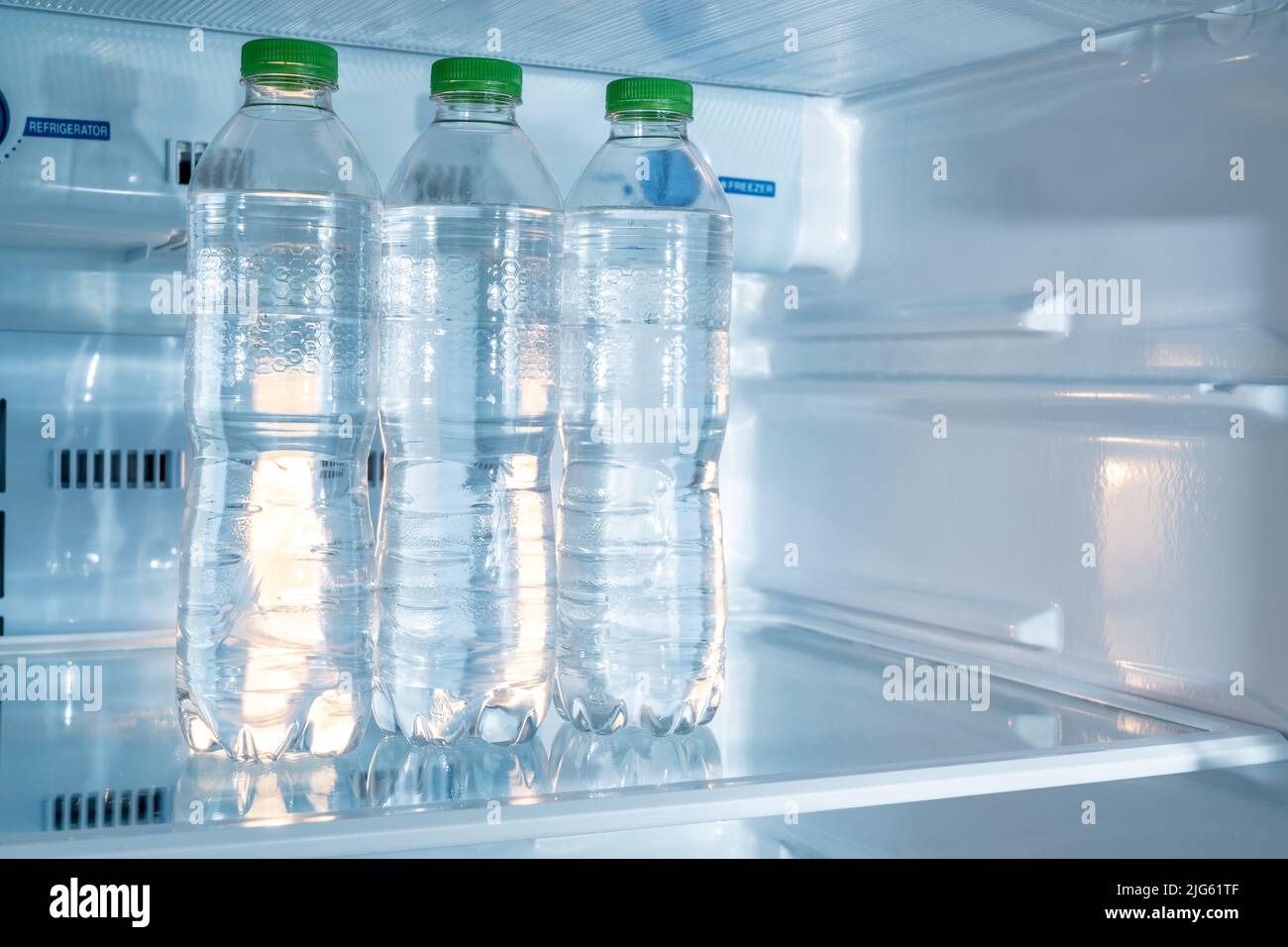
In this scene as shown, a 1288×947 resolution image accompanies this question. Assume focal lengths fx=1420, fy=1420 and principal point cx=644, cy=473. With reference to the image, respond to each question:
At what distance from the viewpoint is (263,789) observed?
2.83 feet

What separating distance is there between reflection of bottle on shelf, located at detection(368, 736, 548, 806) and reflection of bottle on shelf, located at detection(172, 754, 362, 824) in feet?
0.06

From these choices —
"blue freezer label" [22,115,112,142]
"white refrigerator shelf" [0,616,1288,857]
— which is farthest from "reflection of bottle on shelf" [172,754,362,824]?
"blue freezer label" [22,115,112,142]

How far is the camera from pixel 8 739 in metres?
0.99

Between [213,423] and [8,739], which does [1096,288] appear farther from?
[8,739]

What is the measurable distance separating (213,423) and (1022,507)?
734 millimetres

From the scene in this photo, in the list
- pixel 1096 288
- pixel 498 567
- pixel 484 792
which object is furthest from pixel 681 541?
pixel 1096 288

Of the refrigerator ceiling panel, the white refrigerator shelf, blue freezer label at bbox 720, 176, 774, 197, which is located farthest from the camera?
blue freezer label at bbox 720, 176, 774, 197

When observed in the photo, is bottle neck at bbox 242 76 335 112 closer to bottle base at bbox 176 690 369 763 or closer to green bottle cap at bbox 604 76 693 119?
green bottle cap at bbox 604 76 693 119

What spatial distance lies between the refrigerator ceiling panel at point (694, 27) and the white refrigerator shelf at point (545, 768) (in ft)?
1.82

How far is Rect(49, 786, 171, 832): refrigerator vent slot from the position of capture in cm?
79

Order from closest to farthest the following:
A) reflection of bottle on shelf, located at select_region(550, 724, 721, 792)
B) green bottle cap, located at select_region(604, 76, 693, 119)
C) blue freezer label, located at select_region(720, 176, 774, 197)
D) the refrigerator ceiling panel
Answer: reflection of bottle on shelf, located at select_region(550, 724, 721, 792) < green bottle cap, located at select_region(604, 76, 693, 119) < the refrigerator ceiling panel < blue freezer label, located at select_region(720, 176, 774, 197)

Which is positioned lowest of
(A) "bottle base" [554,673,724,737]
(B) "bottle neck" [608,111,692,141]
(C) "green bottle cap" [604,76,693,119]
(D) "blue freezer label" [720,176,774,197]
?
(A) "bottle base" [554,673,724,737]

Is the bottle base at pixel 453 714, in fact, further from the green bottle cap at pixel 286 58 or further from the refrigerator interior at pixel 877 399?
the green bottle cap at pixel 286 58

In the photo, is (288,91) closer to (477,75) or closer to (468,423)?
(477,75)
